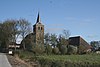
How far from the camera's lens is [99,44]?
458ft

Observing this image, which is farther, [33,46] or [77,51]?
[77,51]

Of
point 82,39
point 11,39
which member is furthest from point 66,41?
point 82,39

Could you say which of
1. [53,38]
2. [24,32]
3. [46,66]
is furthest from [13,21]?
[46,66]

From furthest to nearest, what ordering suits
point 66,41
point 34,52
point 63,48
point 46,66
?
point 66,41 < point 63,48 < point 34,52 < point 46,66

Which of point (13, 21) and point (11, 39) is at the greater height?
point (13, 21)

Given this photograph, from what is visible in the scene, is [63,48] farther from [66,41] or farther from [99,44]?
[99,44]

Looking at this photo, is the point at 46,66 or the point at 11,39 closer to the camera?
the point at 46,66

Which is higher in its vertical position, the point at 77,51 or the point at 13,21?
the point at 13,21

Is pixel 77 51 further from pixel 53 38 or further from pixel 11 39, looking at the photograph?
pixel 11 39

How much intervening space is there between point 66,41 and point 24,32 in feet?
52.9

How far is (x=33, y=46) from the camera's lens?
77.6 meters

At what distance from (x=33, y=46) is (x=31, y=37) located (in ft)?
51.4

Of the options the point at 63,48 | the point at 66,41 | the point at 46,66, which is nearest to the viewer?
the point at 46,66

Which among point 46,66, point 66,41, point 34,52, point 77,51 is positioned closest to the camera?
point 46,66
